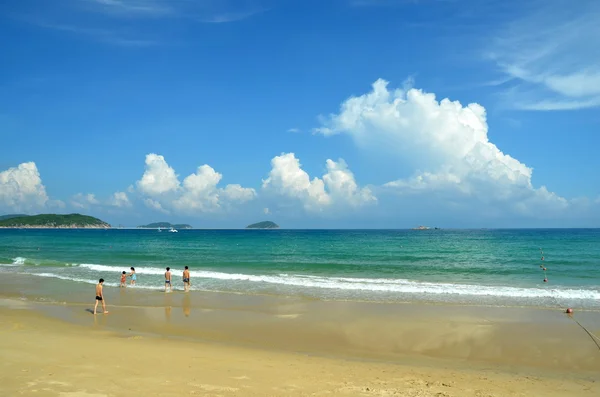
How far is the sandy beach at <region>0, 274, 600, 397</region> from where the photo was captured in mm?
10125

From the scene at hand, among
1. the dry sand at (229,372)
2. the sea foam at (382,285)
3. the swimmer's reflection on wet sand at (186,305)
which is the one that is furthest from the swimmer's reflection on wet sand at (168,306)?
the sea foam at (382,285)

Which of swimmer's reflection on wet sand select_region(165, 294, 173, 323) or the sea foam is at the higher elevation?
swimmer's reflection on wet sand select_region(165, 294, 173, 323)

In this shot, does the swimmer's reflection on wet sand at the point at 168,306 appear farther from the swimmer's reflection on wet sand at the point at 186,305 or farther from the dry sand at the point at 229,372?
the dry sand at the point at 229,372

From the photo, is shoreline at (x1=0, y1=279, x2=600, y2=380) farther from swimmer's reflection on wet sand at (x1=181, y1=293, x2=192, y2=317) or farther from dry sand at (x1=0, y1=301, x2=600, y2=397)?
dry sand at (x1=0, y1=301, x2=600, y2=397)

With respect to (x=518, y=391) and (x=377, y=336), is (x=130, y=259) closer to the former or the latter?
(x=377, y=336)

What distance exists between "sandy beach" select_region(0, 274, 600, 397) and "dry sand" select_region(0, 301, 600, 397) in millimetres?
32

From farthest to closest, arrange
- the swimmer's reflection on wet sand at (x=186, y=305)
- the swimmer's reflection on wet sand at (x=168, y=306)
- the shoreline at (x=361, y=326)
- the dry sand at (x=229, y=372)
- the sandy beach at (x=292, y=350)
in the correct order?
the swimmer's reflection on wet sand at (x=186, y=305) → the swimmer's reflection on wet sand at (x=168, y=306) → the shoreline at (x=361, y=326) → the sandy beach at (x=292, y=350) → the dry sand at (x=229, y=372)

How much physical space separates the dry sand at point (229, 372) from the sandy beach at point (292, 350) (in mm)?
32

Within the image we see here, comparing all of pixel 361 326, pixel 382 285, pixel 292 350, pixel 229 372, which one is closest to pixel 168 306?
pixel 292 350

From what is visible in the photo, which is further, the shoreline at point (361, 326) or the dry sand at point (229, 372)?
the shoreline at point (361, 326)

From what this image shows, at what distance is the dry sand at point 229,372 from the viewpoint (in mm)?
9711

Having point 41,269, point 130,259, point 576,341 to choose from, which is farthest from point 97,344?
point 130,259

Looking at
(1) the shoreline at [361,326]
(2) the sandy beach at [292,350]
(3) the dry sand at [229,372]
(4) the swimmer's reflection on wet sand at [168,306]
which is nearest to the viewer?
(3) the dry sand at [229,372]

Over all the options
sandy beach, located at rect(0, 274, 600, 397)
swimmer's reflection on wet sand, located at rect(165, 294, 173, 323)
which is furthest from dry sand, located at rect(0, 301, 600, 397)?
swimmer's reflection on wet sand, located at rect(165, 294, 173, 323)
